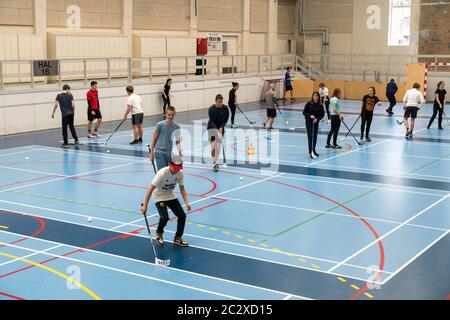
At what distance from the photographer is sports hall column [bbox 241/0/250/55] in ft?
137

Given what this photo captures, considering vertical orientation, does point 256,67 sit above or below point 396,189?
above

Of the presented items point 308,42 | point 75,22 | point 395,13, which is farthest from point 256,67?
point 75,22

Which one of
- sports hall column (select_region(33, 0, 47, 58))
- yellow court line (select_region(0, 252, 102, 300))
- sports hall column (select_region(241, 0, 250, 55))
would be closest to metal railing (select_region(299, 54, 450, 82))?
sports hall column (select_region(241, 0, 250, 55))

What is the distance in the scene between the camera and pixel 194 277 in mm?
9102

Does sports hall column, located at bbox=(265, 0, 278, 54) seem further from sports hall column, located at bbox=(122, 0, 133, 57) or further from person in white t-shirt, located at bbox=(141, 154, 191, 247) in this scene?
person in white t-shirt, located at bbox=(141, 154, 191, 247)

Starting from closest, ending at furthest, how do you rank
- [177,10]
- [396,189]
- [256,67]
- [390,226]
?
[390,226] < [396,189] < [177,10] < [256,67]

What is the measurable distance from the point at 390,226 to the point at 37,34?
21440mm

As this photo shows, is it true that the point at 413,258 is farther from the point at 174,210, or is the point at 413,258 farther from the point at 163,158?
the point at 163,158

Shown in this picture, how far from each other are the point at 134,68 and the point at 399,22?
65.8ft

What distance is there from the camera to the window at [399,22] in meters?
42.1

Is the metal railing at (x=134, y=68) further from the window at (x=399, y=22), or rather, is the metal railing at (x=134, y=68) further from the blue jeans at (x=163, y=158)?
the blue jeans at (x=163, y=158)

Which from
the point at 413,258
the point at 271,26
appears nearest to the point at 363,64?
the point at 271,26

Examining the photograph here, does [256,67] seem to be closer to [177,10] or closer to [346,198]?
[177,10]

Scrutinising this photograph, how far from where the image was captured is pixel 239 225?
11.9 m
